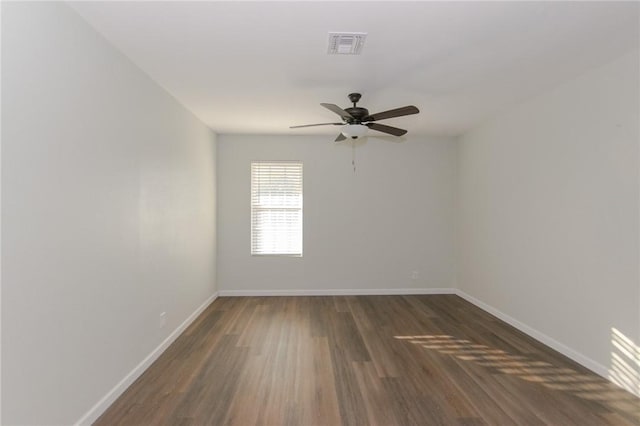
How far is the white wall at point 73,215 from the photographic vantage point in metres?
1.53

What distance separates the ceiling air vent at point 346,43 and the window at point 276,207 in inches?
114

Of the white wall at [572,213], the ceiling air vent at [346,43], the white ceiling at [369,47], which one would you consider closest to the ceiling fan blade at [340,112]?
the white ceiling at [369,47]

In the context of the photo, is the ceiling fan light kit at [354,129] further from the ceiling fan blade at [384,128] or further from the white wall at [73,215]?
the white wall at [73,215]

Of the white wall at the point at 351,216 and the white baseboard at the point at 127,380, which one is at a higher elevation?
the white wall at the point at 351,216

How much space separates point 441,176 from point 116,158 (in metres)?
4.64

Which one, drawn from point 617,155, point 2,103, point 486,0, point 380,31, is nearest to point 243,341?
point 2,103

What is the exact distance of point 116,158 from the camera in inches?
92.5

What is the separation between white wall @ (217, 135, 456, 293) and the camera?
17.0ft

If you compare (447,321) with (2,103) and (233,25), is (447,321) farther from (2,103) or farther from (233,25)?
(2,103)

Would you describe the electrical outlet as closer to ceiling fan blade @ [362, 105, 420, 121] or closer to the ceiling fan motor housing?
the ceiling fan motor housing

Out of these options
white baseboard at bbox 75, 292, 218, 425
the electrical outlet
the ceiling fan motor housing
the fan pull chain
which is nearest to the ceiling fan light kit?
the ceiling fan motor housing

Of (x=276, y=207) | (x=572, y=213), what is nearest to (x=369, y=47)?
(x=572, y=213)

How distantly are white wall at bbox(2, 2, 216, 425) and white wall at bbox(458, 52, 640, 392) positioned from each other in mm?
3882

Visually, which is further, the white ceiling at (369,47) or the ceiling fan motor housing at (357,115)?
the ceiling fan motor housing at (357,115)
